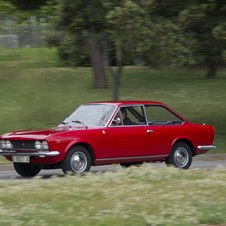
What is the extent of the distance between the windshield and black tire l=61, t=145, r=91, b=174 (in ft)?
2.67

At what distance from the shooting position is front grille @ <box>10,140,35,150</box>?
28.9 ft

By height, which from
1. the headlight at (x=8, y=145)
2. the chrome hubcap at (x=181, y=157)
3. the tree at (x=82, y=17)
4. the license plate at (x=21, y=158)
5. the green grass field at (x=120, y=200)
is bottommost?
the chrome hubcap at (x=181, y=157)

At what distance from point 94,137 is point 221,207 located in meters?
3.94

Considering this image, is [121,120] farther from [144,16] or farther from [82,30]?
[82,30]

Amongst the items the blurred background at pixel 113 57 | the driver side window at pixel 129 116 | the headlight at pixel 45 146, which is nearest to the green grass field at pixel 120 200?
the headlight at pixel 45 146

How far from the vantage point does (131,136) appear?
9.77 meters

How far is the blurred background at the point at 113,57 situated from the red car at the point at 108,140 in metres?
4.47

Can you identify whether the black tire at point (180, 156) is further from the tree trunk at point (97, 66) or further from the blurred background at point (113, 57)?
the tree trunk at point (97, 66)

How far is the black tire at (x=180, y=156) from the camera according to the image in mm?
10523

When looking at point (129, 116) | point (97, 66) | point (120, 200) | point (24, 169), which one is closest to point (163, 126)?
point (129, 116)

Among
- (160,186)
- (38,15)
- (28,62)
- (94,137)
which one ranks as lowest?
(160,186)

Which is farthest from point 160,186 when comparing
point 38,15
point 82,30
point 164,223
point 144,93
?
point 38,15

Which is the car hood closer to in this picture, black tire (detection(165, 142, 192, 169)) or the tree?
black tire (detection(165, 142, 192, 169))

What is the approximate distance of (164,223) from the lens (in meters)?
4.94
